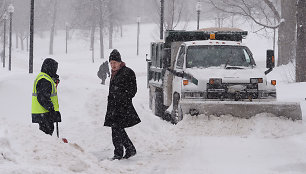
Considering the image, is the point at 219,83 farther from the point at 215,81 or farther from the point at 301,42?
the point at 301,42

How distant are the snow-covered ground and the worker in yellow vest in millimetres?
408

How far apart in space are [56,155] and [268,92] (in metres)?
5.33

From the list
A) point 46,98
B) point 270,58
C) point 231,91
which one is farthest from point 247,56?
point 46,98

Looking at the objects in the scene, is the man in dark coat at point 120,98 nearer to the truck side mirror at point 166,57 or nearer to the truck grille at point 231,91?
the truck grille at point 231,91

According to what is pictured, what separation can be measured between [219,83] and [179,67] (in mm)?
1600

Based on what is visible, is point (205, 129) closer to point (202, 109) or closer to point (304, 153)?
point (202, 109)

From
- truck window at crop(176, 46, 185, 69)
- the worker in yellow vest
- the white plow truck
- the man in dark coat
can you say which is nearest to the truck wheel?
the white plow truck

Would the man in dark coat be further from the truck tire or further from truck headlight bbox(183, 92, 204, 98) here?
the truck tire

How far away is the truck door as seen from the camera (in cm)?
1062

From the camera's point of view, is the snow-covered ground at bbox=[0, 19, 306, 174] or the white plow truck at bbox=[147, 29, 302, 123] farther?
the white plow truck at bbox=[147, 29, 302, 123]

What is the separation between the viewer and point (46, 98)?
7277 mm

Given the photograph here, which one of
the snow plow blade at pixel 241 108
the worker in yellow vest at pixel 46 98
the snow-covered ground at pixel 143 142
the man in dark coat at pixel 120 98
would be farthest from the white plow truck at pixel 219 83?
the worker in yellow vest at pixel 46 98

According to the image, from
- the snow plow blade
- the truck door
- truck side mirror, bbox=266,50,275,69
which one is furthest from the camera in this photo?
the truck door

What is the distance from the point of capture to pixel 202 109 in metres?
9.15
